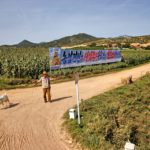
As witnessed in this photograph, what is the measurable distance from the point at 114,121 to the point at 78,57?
59.7 ft

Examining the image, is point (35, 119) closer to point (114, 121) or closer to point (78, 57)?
point (114, 121)

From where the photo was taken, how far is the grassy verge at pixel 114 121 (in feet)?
38.8

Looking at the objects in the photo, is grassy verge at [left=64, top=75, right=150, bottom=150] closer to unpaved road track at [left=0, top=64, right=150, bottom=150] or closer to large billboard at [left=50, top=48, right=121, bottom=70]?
unpaved road track at [left=0, top=64, right=150, bottom=150]

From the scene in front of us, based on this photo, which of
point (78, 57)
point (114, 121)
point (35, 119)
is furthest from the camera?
point (78, 57)

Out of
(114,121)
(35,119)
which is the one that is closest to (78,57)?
(114,121)

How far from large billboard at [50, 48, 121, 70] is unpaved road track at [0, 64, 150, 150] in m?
6.48

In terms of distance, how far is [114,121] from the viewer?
14.8 m

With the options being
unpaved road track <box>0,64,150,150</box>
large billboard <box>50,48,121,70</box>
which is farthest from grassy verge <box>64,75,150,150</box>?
large billboard <box>50,48,121,70</box>

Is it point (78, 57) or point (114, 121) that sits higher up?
point (78, 57)

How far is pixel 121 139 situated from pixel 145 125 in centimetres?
420

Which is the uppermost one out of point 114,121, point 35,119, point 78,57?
point 78,57

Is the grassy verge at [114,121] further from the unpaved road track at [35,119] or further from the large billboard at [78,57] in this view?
the large billboard at [78,57]

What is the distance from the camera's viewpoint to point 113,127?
547 inches

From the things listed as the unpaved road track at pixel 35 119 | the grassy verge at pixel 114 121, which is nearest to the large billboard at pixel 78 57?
the unpaved road track at pixel 35 119
